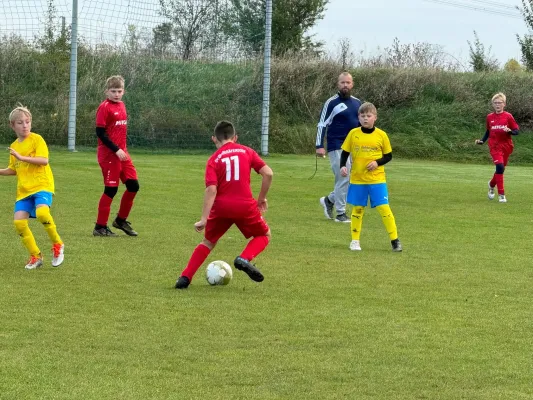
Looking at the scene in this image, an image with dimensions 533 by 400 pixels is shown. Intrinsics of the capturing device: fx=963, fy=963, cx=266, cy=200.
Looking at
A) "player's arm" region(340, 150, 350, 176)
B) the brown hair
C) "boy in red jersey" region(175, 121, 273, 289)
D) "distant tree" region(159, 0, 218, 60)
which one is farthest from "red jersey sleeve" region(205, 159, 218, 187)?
"distant tree" region(159, 0, 218, 60)

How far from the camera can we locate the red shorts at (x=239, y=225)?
830 cm

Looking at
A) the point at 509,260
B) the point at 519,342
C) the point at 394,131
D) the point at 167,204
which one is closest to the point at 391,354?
the point at 519,342

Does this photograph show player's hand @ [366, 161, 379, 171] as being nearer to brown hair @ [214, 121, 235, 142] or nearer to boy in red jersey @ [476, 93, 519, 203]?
brown hair @ [214, 121, 235, 142]

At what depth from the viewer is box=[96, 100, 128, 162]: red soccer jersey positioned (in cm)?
1157

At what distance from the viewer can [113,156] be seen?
11.7m

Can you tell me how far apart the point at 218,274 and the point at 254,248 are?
40 centimetres

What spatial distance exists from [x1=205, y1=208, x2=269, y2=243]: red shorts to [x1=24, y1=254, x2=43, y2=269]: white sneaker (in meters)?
1.80

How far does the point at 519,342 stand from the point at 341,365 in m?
1.39

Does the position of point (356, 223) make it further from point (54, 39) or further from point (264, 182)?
point (54, 39)

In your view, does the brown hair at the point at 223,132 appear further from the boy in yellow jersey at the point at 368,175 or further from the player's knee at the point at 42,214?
the boy in yellow jersey at the point at 368,175

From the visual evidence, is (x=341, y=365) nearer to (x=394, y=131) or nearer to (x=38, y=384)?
(x=38, y=384)

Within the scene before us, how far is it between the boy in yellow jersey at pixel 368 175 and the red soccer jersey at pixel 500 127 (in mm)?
7277

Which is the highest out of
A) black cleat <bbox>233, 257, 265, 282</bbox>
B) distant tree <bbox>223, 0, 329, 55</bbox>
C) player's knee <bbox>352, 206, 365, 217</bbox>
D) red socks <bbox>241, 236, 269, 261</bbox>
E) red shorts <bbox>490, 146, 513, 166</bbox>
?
distant tree <bbox>223, 0, 329, 55</bbox>

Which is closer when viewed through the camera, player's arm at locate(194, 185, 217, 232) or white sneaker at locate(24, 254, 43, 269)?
player's arm at locate(194, 185, 217, 232)
